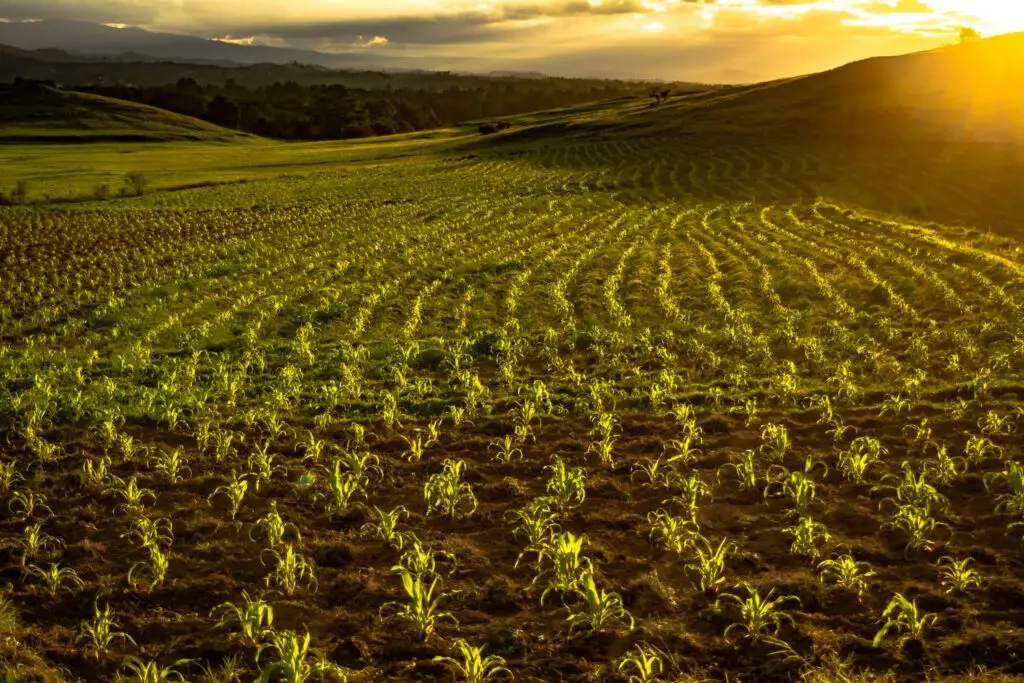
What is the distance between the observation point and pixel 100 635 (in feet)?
21.0

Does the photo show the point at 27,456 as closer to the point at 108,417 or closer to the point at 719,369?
the point at 108,417

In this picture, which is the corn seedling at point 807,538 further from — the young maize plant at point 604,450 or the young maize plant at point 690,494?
the young maize plant at point 604,450

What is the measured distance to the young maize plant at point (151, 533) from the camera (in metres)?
8.02

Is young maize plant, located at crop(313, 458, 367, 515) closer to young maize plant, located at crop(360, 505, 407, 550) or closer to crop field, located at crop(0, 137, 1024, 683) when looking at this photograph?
crop field, located at crop(0, 137, 1024, 683)

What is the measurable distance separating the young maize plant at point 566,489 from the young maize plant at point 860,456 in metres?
3.20

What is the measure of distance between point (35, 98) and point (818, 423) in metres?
130

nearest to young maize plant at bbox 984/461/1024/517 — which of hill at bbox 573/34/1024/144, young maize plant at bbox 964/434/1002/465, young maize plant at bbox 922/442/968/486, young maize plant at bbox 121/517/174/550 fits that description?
young maize plant at bbox 922/442/968/486

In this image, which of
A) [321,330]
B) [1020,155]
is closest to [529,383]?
[321,330]

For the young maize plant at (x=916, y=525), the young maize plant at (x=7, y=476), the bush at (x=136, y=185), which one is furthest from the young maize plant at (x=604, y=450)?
the bush at (x=136, y=185)

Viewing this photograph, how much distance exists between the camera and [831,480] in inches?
373

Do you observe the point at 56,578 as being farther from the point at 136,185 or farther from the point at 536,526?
the point at 136,185

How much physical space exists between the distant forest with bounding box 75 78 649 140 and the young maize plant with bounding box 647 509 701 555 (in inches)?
4517

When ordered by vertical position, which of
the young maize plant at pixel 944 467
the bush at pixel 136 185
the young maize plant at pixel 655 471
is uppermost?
the bush at pixel 136 185

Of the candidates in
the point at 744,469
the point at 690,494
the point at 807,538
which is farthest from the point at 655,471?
the point at 807,538
